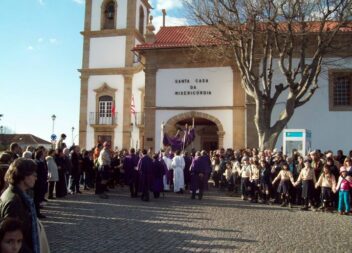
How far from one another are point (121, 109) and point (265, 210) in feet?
85.0

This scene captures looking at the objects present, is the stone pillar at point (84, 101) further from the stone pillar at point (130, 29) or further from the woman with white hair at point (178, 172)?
the woman with white hair at point (178, 172)

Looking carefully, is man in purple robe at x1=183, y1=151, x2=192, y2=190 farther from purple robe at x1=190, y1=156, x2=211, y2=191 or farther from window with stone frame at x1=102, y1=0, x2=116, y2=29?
window with stone frame at x1=102, y1=0, x2=116, y2=29

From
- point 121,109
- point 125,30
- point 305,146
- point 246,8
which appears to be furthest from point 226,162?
point 125,30

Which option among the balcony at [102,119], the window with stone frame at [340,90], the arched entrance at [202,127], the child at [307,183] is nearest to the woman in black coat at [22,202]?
the child at [307,183]

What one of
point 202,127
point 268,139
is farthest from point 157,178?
point 202,127

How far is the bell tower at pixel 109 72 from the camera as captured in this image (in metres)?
37.2

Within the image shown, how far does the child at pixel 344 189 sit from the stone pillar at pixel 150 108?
14.7m

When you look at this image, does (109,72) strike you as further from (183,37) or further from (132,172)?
(132,172)

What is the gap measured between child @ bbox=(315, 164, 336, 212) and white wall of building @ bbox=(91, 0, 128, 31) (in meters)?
29.6

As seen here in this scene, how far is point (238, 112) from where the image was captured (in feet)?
82.4

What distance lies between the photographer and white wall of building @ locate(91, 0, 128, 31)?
39188mm

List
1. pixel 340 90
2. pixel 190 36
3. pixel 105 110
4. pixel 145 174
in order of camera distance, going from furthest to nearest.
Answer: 1. pixel 105 110
2. pixel 190 36
3. pixel 340 90
4. pixel 145 174

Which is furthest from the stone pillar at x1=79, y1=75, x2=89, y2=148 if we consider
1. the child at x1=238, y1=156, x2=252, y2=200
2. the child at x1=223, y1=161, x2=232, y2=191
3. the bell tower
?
the child at x1=238, y1=156, x2=252, y2=200

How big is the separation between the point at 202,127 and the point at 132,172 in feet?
50.3
